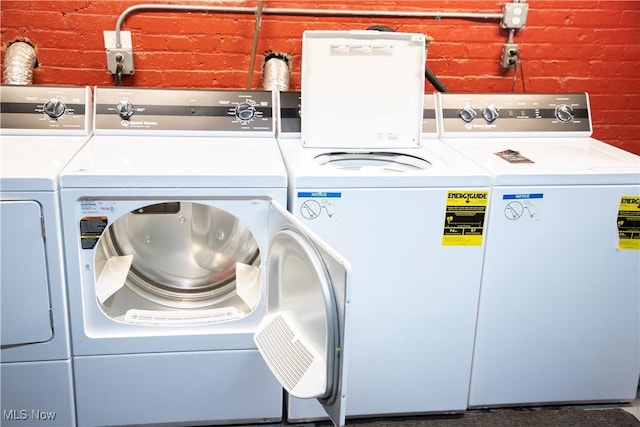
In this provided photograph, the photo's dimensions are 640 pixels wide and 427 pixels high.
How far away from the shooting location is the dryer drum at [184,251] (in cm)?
220

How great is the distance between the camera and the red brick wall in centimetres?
269

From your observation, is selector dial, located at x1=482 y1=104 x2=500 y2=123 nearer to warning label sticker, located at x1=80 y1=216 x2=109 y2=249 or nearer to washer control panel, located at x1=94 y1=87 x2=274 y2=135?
washer control panel, located at x1=94 y1=87 x2=274 y2=135

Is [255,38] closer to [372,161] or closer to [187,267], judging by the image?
Result: [372,161]

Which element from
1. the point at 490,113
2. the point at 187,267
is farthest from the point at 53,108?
the point at 490,113

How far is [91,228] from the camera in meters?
1.87

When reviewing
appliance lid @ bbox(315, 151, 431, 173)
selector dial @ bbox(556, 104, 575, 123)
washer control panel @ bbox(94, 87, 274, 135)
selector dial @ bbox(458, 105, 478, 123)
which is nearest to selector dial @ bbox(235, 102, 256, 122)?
washer control panel @ bbox(94, 87, 274, 135)

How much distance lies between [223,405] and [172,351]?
0.91 feet

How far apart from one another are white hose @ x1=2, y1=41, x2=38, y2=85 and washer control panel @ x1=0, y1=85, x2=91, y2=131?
7.8 inches

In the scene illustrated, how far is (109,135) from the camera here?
2.31 metres

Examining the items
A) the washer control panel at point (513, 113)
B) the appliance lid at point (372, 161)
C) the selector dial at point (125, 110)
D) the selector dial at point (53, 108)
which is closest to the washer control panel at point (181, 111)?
the selector dial at point (125, 110)

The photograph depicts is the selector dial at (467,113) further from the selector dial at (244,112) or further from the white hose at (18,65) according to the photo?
the white hose at (18,65)

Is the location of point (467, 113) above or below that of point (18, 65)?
below

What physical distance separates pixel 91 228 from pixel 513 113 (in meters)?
1.71

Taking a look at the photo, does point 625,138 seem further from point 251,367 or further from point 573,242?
point 251,367
